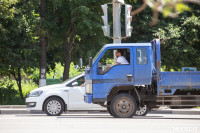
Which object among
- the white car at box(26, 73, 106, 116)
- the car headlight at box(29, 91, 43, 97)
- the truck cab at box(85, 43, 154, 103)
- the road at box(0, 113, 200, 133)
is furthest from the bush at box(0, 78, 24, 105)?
the road at box(0, 113, 200, 133)

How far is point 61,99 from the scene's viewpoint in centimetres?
1525

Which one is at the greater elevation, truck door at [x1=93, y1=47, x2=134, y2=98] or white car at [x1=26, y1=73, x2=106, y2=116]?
truck door at [x1=93, y1=47, x2=134, y2=98]

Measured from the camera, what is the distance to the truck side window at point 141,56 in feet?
43.2

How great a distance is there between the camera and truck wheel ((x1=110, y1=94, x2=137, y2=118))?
1307 cm

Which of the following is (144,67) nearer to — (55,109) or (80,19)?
(55,109)

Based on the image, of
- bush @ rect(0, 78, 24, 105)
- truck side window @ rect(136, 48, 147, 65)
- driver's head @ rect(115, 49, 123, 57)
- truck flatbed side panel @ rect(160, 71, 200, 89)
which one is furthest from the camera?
bush @ rect(0, 78, 24, 105)

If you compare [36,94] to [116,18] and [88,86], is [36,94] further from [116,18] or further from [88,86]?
[116,18]

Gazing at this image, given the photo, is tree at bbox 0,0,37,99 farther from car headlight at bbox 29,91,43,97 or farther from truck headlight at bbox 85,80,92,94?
truck headlight at bbox 85,80,92,94

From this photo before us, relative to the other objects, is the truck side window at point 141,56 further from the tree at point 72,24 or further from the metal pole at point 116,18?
the tree at point 72,24

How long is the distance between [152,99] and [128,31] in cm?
518

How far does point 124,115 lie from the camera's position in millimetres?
13148

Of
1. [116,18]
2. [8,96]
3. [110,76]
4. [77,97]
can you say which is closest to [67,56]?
[8,96]

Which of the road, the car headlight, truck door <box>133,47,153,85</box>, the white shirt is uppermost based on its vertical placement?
the white shirt

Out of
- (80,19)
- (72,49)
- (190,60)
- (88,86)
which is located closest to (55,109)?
(88,86)
